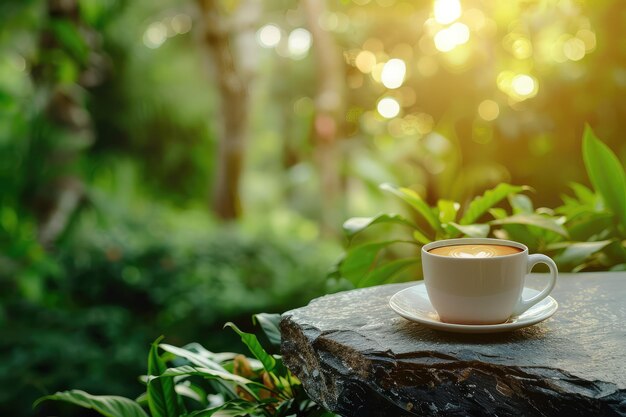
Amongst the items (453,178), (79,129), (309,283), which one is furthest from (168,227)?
(453,178)

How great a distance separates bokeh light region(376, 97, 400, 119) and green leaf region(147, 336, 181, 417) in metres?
4.16

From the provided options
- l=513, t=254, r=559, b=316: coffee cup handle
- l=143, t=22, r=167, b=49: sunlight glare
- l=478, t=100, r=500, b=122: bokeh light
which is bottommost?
l=513, t=254, r=559, b=316: coffee cup handle

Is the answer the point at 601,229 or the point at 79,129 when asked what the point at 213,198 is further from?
the point at 601,229

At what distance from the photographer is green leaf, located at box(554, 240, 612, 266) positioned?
133 centimetres

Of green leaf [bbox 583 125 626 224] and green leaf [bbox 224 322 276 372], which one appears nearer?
green leaf [bbox 224 322 276 372]

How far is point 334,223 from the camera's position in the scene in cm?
553

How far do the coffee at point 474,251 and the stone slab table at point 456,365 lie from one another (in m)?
0.11

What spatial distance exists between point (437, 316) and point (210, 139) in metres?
5.59

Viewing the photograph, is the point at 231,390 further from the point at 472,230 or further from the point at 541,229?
the point at 541,229

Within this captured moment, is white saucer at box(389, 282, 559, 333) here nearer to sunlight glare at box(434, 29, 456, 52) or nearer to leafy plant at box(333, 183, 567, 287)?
leafy plant at box(333, 183, 567, 287)

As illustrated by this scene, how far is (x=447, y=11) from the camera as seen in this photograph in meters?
3.85

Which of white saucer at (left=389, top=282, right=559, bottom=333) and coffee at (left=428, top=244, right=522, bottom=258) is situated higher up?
coffee at (left=428, top=244, right=522, bottom=258)

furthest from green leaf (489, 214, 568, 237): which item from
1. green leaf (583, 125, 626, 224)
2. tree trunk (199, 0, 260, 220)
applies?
tree trunk (199, 0, 260, 220)

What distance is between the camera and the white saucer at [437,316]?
87cm
